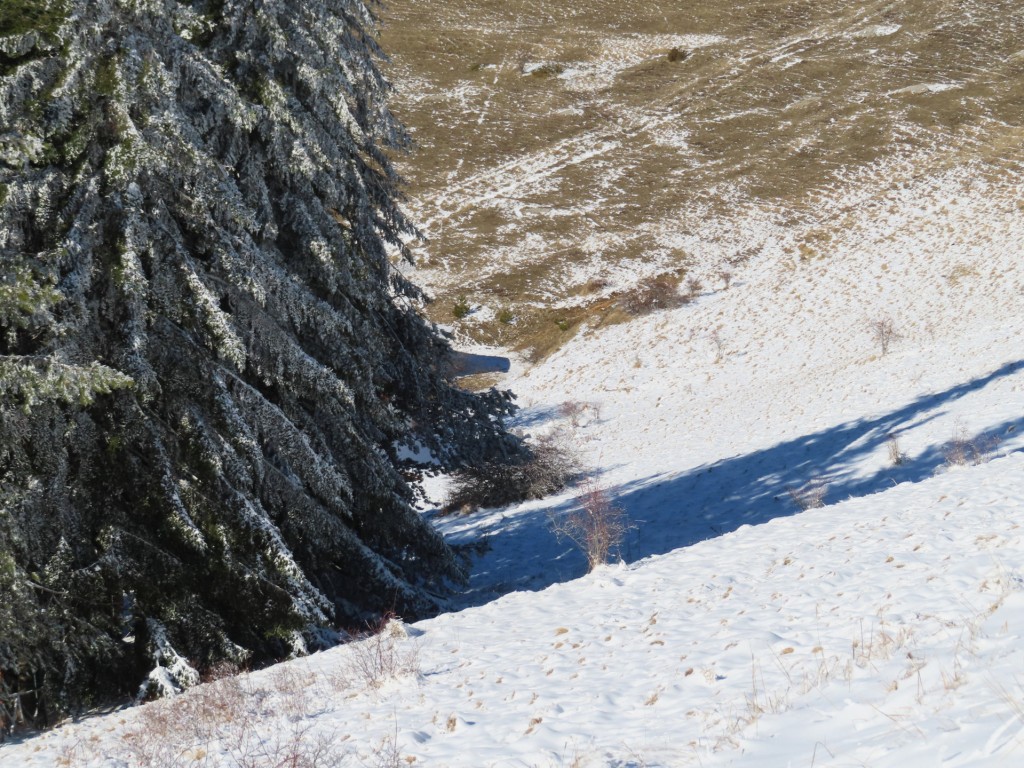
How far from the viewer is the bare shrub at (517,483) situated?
19734 mm

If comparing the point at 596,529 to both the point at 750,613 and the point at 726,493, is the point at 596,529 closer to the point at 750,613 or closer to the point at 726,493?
the point at 750,613

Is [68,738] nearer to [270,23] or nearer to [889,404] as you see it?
[270,23]

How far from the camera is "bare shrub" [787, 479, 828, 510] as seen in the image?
13.4m

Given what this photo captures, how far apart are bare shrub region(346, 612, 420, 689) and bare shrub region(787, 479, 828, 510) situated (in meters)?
6.58

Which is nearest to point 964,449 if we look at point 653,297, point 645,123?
point 653,297

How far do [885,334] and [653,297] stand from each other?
1223 cm

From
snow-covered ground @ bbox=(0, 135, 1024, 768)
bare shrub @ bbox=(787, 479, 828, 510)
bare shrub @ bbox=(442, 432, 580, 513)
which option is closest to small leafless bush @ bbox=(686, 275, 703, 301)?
snow-covered ground @ bbox=(0, 135, 1024, 768)

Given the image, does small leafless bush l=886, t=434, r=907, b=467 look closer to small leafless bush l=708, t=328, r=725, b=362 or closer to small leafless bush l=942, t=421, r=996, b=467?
small leafless bush l=942, t=421, r=996, b=467

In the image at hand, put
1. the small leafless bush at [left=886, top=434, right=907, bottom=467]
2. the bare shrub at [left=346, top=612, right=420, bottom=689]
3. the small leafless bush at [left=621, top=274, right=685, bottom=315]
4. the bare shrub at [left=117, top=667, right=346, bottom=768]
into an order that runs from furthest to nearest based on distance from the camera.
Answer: the small leafless bush at [left=621, top=274, right=685, bottom=315]
the small leafless bush at [left=886, top=434, right=907, bottom=467]
the bare shrub at [left=346, top=612, right=420, bottom=689]
the bare shrub at [left=117, top=667, right=346, bottom=768]

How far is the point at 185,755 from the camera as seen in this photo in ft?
21.3

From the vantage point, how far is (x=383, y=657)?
26.8ft

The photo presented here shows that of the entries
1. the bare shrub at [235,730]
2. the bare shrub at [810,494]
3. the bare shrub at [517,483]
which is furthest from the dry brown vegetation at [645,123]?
the bare shrub at [235,730]

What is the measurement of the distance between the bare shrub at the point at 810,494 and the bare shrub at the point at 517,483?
225 inches

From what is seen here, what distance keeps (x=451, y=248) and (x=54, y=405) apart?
4134cm
